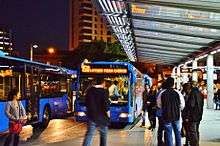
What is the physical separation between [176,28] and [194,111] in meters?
9.30

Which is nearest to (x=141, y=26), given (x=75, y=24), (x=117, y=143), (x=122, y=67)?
(x=122, y=67)

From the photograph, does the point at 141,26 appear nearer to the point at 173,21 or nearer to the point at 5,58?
the point at 173,21

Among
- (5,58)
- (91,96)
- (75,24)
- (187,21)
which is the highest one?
(75,24)

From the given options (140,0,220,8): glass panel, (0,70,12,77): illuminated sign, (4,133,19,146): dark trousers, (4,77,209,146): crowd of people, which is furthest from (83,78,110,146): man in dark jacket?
(0,70,12,77): illuminated sign

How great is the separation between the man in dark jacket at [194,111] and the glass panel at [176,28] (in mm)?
7507

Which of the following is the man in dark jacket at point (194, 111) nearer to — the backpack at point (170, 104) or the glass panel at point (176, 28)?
the backpack at point (170, 104)

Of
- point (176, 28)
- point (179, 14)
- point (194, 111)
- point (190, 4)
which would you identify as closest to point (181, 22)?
point (179, 14)

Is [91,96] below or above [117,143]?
above

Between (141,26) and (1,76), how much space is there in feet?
24.4

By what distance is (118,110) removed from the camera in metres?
22.6

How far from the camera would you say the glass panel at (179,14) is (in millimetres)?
17562

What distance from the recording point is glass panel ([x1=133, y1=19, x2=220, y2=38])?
2116cm

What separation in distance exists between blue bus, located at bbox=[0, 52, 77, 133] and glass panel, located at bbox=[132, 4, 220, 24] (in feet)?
15.7

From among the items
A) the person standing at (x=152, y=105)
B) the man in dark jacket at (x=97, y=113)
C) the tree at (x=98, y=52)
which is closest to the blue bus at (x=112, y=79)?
the person standing at (x=152, y=105)
